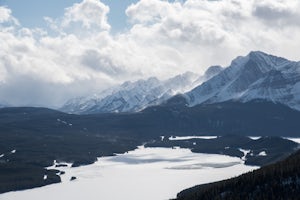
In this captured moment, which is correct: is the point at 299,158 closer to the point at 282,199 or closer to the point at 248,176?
the point at 248,176

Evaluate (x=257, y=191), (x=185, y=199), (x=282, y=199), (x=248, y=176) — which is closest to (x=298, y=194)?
(x=282, y=199)

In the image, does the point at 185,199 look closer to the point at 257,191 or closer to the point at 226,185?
the point at 226,185

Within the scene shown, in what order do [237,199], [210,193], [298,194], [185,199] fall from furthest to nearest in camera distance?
[185,199] → [210,193] → [237,199] → [298,194]

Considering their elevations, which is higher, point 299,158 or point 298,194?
point 299,158

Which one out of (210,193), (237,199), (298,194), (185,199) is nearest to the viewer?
(298,194)

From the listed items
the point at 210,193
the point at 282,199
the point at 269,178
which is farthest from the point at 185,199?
the point at 282,199

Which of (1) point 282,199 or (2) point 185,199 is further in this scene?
(2) point 185,199
